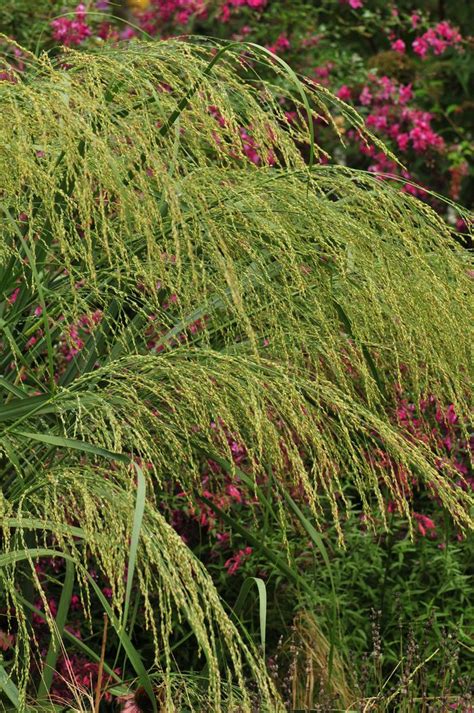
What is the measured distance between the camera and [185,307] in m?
2.20

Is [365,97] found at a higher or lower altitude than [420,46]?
lower

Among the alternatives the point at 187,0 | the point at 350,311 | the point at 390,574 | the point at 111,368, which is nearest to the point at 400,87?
the point at 187,0

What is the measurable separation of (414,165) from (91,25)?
1559mm

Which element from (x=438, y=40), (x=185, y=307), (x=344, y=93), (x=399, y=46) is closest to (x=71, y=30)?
(x=344, y=93)

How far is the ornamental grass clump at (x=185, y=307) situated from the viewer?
1.76 meters

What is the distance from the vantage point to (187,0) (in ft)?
19.1

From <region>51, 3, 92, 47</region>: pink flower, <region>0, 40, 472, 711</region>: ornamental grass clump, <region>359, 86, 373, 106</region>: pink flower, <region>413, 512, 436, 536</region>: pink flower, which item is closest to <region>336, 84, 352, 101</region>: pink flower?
<region>359, 86, 373, 106</region>: pink flower

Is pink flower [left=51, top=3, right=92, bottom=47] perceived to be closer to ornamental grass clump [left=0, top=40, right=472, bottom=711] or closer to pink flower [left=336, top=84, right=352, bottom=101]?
pink flower [left=336, top=84, right=352, bottom=101]

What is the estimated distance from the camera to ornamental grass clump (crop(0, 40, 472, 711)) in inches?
69.2

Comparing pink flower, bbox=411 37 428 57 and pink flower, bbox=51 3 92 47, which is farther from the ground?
pink flower, bbox=411 37 428 57

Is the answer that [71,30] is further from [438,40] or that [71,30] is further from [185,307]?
[185,307]

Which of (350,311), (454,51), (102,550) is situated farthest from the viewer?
(454,51)

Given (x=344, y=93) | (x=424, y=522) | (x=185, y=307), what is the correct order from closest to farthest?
(x=185, y=307) < (x=424, y=522) < (x=344, y=93)

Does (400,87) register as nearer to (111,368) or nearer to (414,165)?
(414,165)
